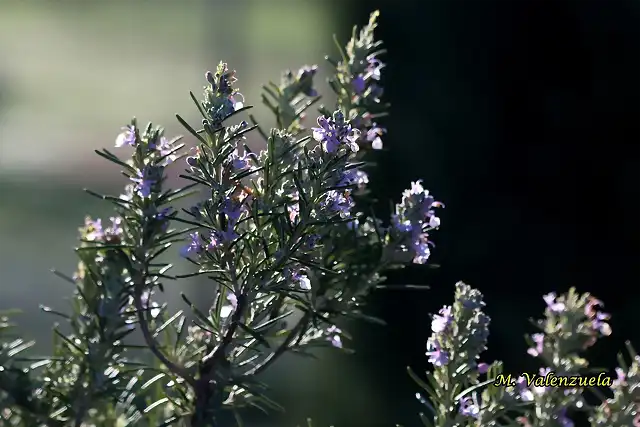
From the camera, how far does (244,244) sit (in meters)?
0.72

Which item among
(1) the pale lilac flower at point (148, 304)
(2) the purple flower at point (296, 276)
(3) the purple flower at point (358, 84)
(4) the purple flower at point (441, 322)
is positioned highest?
(3) the purple flower at point (358, 84)

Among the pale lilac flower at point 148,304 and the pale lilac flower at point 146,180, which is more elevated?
the pale lilac flower at point 146,180

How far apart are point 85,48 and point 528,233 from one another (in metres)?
6.83

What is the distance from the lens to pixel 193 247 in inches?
28.5

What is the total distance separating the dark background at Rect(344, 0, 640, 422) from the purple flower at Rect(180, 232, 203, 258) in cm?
160

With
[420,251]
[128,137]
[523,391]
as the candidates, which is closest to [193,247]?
[128,137]

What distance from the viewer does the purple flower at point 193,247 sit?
718 millimetres

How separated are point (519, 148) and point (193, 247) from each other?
5.88 feet

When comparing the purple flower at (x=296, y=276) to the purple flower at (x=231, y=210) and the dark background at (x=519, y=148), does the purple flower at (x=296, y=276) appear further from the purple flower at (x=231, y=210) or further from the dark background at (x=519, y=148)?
the dark background at (x=519, y=148)

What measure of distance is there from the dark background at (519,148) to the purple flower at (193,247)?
1.60m

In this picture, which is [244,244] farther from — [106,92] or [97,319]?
[106,92]

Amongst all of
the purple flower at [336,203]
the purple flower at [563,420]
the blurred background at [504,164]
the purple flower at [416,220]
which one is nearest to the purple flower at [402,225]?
the purple flower at [416,220]

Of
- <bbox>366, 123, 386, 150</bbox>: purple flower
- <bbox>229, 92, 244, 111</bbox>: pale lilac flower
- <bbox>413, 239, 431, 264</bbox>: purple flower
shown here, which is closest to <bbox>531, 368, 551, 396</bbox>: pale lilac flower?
<bbox>413, 239, 431, 264</bbox>: purple flower

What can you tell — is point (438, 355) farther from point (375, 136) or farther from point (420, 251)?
point (375, 136)
